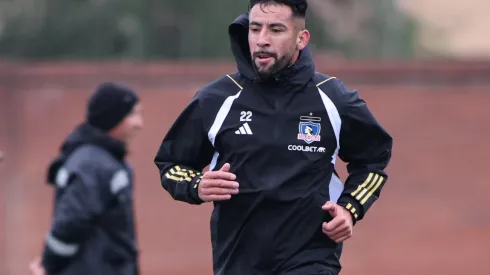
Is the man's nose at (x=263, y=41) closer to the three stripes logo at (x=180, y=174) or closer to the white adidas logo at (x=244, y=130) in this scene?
the white adidas logo at (x=244, y=130)

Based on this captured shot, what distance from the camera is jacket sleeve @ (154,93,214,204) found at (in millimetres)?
5379

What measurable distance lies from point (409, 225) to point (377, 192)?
341 inches

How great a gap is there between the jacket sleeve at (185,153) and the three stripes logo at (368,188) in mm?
711

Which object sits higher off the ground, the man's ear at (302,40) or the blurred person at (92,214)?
the man's ear at (302,40)

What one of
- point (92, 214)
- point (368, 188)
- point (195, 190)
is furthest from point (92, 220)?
point (368, 188)

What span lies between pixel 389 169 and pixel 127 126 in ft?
22.4

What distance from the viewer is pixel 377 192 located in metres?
5.53

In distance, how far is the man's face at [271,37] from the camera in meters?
5.26

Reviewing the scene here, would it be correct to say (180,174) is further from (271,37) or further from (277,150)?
(271,37)

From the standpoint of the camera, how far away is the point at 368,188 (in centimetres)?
546

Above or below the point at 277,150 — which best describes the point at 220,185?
below

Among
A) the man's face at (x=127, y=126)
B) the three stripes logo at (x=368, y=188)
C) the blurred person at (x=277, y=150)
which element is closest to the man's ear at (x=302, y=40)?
the blurred person at (x=277, y=150)

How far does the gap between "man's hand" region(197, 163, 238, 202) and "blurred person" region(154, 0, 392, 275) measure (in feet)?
0.05

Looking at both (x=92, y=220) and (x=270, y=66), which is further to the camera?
(x=92, y=220)
